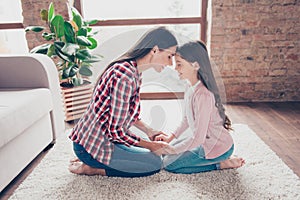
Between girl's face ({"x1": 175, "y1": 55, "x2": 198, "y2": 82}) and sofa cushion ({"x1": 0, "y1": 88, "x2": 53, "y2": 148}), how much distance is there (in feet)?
2.48

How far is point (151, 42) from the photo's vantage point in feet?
3.86

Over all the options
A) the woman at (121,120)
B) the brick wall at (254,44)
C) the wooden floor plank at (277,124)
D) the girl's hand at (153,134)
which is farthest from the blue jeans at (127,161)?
the brick wall at (254,44)

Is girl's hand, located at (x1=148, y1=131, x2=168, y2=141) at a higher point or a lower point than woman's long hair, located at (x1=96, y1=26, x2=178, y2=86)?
lower

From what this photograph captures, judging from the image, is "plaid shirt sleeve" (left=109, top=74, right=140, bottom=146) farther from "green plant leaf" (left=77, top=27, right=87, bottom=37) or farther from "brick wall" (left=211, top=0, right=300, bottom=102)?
"brick wall" (left=211, top=0, right=300, bottom=102)

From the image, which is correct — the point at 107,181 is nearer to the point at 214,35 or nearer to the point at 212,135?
the point at 212,135

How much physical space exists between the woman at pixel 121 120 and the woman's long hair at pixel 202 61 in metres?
0.06

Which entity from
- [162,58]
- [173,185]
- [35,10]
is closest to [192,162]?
[173,185]

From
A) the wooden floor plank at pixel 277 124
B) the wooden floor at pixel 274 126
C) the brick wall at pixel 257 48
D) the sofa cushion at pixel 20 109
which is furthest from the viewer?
the brick wall at pixel 257 48

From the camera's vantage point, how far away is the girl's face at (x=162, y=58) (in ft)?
3.77

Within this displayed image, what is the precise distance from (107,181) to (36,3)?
1.85 metres

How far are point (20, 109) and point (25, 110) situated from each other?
0.13 feet

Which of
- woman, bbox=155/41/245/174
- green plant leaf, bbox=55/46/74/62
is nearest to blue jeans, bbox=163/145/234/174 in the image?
woman, bbox=155/41/245/174

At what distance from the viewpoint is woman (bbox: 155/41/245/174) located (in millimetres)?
1213

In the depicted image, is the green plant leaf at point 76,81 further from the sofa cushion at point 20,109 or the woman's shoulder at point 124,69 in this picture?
the woman's shoulder at point 124,69
